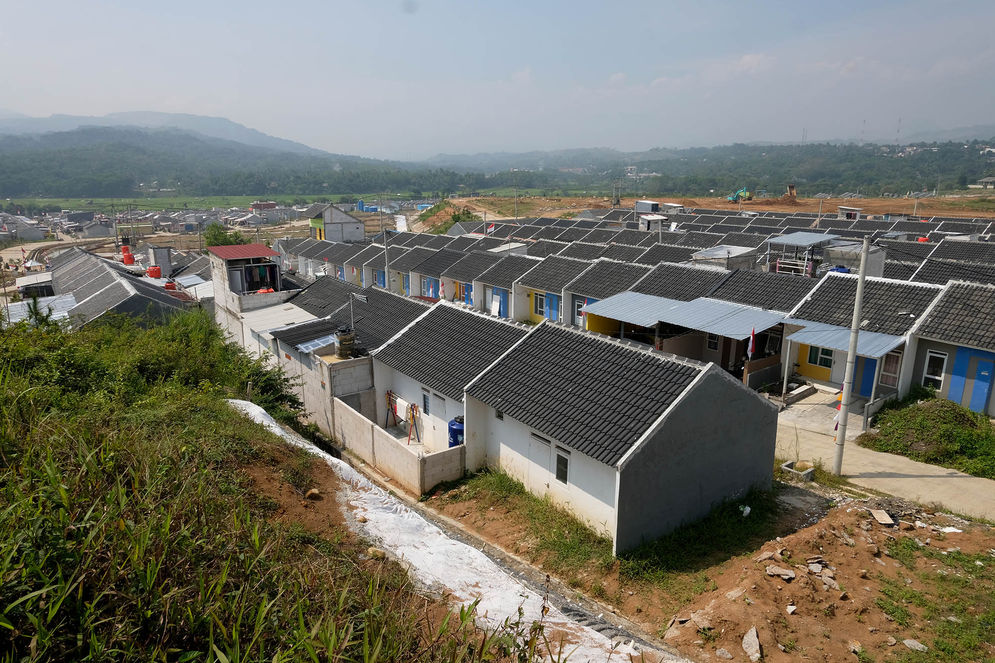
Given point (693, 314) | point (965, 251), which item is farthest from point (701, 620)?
point (965, 251)

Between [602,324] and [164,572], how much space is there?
19233 millimetres

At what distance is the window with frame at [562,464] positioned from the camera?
11406 millimetres

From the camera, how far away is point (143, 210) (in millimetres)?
139375

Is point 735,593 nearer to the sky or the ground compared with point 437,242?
nearer to the ground

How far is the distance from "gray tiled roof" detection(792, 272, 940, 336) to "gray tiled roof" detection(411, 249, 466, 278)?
19.9 m

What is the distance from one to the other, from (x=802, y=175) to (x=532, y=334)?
182667 mm

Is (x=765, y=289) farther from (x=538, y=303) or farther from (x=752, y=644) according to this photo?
(x=752, y=644)

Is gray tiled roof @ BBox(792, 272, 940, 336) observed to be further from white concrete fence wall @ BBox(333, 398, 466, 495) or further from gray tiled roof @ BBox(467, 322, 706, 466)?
white concrete fence wall @ BBox(333, 398, 466, 495)

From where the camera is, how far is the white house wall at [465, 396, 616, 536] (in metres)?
10.6

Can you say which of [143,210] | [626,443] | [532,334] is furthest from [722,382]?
[143,210]

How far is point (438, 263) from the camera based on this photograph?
1379 inches

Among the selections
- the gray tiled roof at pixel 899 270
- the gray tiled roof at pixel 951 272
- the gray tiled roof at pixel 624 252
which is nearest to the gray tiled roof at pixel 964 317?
the gray tiled roof at pixel 951 272

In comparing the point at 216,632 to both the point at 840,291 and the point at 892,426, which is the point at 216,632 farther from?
the point at 840,291

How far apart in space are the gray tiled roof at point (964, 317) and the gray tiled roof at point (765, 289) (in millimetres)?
3871
